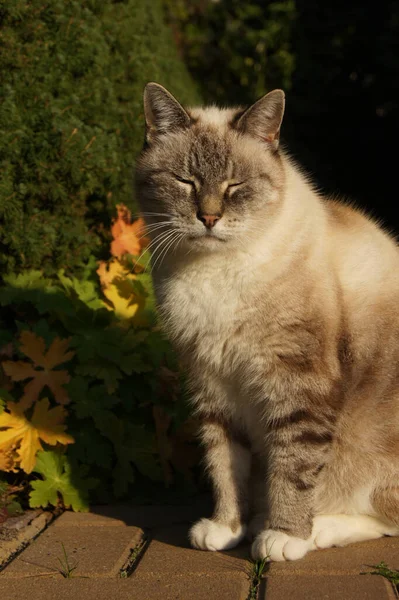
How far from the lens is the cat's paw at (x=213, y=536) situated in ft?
9.83

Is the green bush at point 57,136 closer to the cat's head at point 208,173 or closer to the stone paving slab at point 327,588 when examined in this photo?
the cat's head at point 208,173

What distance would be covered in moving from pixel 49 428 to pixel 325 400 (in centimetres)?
133

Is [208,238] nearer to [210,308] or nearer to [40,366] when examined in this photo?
[210,308]

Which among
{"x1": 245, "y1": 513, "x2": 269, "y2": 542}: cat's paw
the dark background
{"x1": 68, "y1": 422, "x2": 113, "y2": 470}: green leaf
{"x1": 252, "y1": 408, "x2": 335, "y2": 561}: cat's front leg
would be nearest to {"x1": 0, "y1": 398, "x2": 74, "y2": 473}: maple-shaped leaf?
{"x1": 68, "y1": 422, "x2": 113, "y2": 470}: green leaf

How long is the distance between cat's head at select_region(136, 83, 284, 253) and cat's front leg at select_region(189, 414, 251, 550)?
82 cm

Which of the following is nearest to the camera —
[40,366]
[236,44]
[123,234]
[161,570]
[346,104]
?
[161,570]

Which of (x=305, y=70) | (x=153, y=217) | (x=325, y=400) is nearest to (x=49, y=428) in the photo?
(x=153, y=217)

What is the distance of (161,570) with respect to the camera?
274cm

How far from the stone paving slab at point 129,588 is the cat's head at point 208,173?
1236 mm

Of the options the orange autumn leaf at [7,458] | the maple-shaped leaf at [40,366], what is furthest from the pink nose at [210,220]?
the orange autumn leaf at [7,458]

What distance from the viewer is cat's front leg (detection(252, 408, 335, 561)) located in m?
2.90

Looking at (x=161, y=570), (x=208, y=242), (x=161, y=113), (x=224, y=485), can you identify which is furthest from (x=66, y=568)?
(x=161, y=113)

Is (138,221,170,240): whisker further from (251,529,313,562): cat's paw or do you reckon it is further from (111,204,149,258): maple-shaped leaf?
(251,529,313,562): cat's paw

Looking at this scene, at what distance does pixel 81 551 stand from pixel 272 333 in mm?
1122
